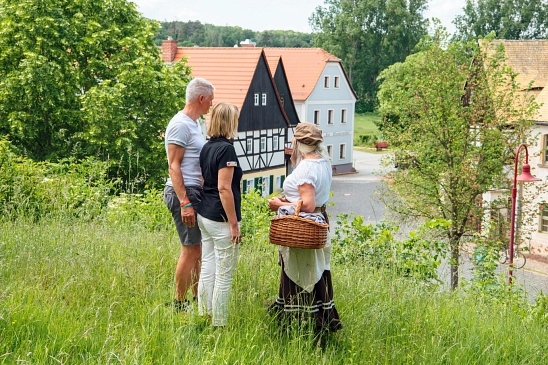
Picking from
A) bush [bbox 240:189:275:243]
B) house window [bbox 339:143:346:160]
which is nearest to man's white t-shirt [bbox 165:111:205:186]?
bush [bbox 240:189:275:243]

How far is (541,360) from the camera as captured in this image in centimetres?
457

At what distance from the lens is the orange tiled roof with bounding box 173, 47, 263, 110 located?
111ft

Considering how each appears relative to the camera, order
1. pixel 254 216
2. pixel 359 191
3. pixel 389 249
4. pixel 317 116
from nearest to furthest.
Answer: pixel 389 249
pixel 254 216
pixel 359 191
pixel 317 116

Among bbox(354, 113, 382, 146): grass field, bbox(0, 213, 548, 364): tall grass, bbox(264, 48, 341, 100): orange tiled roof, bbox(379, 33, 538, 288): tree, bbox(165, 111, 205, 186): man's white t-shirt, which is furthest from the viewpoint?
bbox(354, 113, 382, 146): grass field

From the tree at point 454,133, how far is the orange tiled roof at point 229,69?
13.1m

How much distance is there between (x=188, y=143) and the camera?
15.8 feet

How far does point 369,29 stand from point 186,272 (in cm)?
7484

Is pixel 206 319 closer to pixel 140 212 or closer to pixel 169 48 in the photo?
pixel 140 212

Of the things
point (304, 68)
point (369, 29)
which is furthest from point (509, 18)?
point (304, 68)

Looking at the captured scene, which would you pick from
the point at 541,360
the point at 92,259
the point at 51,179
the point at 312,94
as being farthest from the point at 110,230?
the point at 312,94

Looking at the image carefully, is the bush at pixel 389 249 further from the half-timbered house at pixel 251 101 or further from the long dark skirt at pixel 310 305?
the half-timbered house at pixel 251 101

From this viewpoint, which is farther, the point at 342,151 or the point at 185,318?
the point at 342,151

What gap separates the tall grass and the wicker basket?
1.44 feet

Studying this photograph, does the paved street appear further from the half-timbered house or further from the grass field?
the grass field
